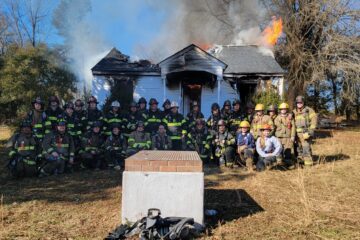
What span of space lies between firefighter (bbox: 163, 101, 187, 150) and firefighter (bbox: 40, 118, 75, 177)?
2.76 meters

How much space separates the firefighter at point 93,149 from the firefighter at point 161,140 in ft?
4.64

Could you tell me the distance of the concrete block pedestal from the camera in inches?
187

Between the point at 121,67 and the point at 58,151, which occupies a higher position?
the point at 121,67

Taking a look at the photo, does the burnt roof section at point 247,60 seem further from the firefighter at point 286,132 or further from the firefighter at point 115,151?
the firefighter at point 115,151

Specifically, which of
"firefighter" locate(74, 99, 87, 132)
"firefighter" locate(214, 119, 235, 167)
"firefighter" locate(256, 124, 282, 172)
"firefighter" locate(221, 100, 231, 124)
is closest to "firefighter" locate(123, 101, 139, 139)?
"firefighter" locate(74, 99, 87, 132)

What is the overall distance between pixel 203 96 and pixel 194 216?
13534 millimetres

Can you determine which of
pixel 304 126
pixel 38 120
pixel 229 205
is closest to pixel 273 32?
pixel 304 126

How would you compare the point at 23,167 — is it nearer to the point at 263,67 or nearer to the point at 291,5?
the point at 263,67

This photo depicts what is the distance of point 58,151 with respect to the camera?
874cm

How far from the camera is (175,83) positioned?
17781 mm

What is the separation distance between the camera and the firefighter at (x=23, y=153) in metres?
8.23

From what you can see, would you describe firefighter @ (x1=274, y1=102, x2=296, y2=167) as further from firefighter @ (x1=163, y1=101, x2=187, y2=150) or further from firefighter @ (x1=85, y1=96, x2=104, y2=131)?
firefighter @ (x1=85, y1=96, x2=104, y2=131)

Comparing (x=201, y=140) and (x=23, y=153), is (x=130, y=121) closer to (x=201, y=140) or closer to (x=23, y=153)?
(x=201, y=140)

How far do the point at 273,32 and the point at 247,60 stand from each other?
304 centimetres
